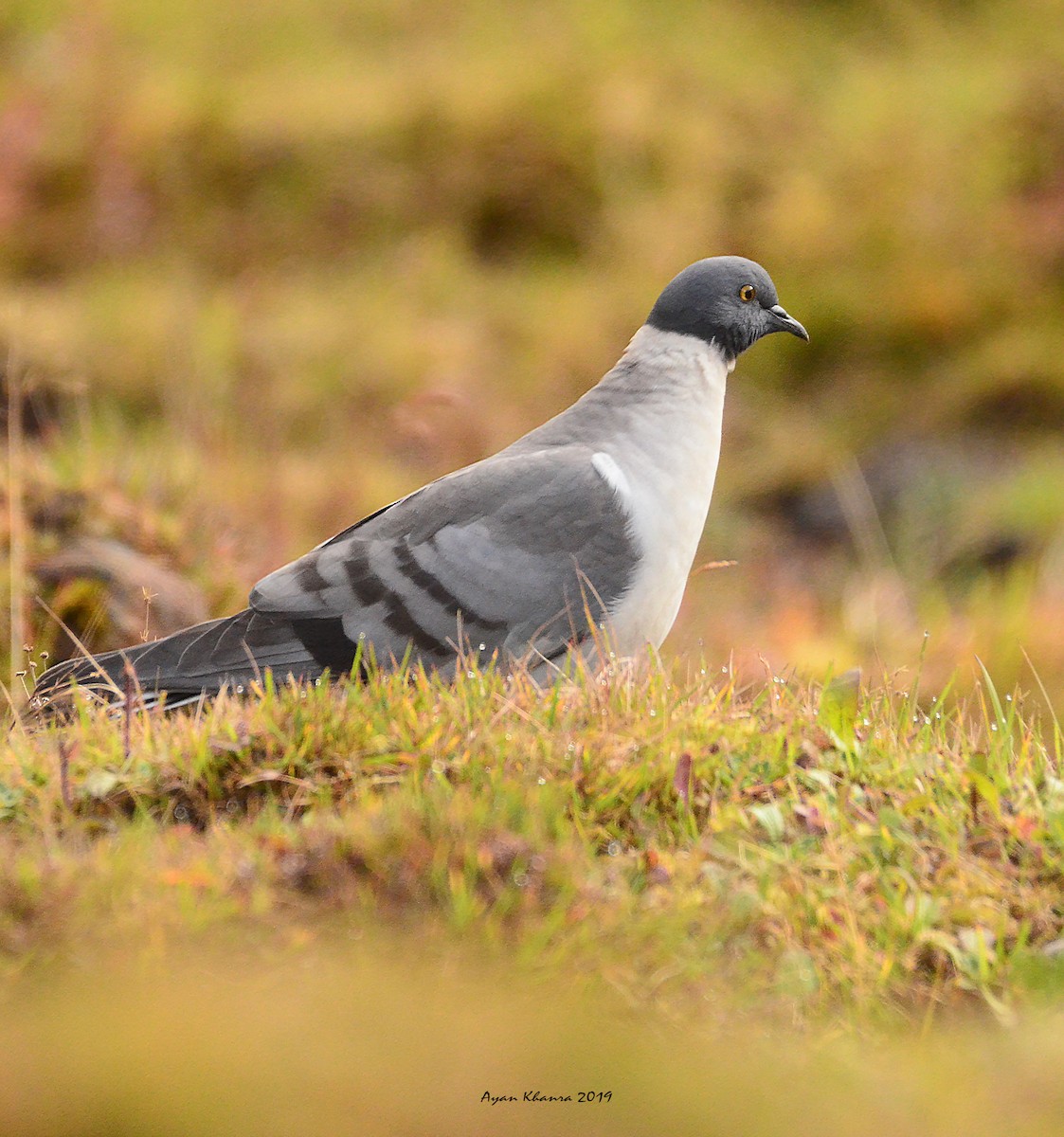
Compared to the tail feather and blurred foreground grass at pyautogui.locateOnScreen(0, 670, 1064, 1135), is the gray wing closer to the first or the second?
the tail feather

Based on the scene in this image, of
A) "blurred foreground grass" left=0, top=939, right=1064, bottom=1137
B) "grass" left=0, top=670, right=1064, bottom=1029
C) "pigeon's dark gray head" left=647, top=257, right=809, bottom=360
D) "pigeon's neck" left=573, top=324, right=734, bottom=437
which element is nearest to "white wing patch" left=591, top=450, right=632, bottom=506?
"pigeon's neck" left=573, top=324, right=734, bottom=437

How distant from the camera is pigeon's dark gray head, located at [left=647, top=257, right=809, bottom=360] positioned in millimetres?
5078

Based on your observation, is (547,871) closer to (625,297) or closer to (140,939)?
(140,939)

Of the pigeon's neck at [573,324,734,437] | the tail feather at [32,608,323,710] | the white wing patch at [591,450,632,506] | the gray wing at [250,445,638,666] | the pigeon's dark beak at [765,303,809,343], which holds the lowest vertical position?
the tail feather at [32,608,323,710]

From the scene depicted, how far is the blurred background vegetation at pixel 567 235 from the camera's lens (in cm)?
1039

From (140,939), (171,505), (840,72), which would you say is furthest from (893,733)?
(840,72)

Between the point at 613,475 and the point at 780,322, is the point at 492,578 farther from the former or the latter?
the point at 780,322

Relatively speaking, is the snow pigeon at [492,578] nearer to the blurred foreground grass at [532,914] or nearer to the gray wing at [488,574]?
the gray wing at [488,574]

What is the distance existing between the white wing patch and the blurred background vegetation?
430 centimetres

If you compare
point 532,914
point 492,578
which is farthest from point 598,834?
point 492,578

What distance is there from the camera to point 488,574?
455cm

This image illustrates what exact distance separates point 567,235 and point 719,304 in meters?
8.43

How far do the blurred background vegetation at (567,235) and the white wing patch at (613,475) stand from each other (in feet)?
14.1

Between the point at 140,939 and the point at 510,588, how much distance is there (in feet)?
6.73
